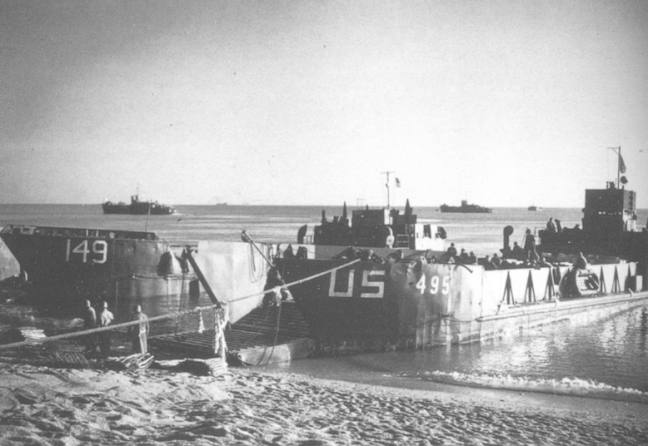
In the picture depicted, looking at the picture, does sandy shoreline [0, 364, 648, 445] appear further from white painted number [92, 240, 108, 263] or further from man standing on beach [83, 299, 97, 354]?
white painted number [92, 240, 108, 263]

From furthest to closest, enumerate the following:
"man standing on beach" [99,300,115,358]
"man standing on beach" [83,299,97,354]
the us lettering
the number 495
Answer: the number 495 < the us lettering < "man standing on beach" [99,300,115,358] < "man standing on beach" [83,299,97,354]

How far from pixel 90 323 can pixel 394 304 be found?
786cm

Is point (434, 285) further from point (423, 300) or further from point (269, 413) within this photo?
point (269, 413)

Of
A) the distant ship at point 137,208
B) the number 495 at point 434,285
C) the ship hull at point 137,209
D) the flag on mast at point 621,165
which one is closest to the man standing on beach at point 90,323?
the number 495 at point 434,285

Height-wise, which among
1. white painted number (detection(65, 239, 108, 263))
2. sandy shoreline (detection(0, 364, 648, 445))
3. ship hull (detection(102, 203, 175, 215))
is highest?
ship hull (detection(102, 203, 175, 215))

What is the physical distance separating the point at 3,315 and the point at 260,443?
52.2 feet

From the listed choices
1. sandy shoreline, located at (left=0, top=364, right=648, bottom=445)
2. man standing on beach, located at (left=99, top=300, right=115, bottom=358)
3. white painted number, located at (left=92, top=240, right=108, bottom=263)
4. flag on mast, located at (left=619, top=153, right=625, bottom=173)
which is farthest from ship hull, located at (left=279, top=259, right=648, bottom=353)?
flag on mast, located at (left=619, top=153, right=625, bottom=173)

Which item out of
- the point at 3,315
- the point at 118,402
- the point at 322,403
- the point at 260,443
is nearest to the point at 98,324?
the point at 118,402

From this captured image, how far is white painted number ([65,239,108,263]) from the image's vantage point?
849 inches

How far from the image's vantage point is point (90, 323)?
39.1ft

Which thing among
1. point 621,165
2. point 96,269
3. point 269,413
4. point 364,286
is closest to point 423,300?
point 364,286

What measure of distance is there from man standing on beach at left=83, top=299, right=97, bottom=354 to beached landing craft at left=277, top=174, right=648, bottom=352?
204 inches

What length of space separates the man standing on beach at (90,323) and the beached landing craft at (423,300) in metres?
5.18

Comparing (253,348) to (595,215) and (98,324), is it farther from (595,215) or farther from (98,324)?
(595,215)
